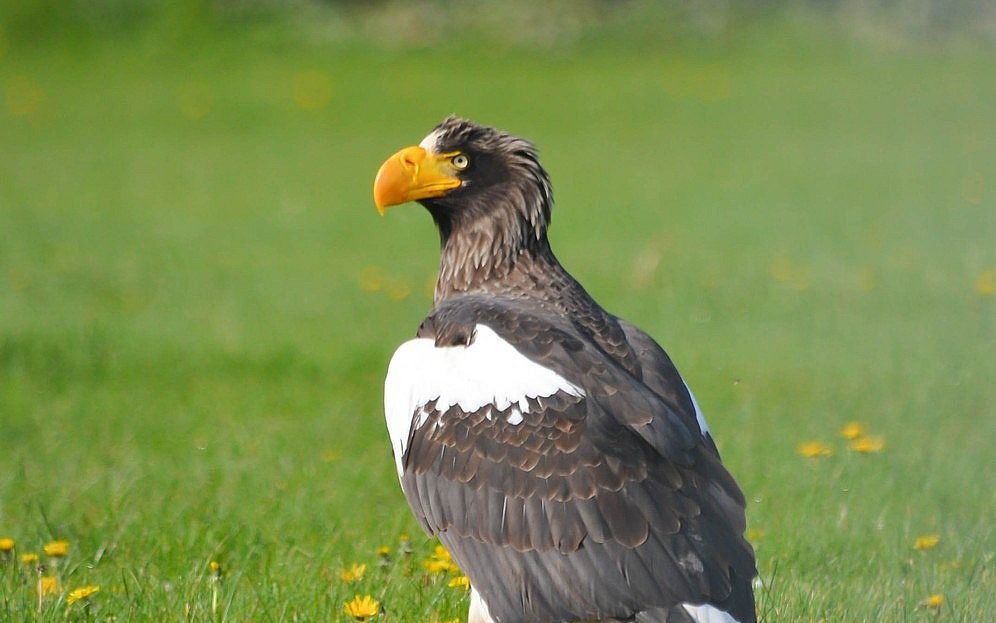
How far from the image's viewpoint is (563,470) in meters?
3.76

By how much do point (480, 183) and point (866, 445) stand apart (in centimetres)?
201

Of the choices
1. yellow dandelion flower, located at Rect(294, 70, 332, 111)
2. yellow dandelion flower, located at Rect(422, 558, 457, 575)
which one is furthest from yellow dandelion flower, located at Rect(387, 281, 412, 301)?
yellow dandelion flower, located at Rect(294, 70, 332, 111)

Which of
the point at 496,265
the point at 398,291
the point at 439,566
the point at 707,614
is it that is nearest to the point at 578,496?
the point at 707,614

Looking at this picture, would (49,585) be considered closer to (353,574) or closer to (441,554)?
(353,574)

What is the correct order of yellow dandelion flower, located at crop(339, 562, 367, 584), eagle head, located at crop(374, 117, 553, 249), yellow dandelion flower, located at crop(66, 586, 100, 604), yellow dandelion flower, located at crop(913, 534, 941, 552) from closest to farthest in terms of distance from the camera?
1. yellow dandelion flower, located at crop(66, 586, 100, 604)
2. yellow dandelion flower, located at crop(339, 562, 367, 584)
3. eagle head, located at crop(374, 117, 553, 249)
4. yellow dandelion flower, located at crop(913, 534, 941, 552)

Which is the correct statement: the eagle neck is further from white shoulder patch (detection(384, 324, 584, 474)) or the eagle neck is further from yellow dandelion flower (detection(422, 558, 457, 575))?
yellow dandelion flower (detection(422, 558, 457, 575))

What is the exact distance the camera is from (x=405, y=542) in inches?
195

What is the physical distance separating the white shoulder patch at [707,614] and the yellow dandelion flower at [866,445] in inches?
90.7

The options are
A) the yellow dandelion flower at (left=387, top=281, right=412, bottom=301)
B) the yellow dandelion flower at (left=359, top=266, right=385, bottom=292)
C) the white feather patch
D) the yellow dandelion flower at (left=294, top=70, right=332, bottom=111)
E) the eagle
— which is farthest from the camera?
the yellow dandelion flower at (left=294, top=70, right=332, bottom=111)

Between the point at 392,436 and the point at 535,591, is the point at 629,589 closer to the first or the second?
the point at 535,591

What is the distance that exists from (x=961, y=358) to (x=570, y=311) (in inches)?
194

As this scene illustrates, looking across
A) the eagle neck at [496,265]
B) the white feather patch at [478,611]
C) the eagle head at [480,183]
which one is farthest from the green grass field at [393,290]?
the eagle head at [480,183]

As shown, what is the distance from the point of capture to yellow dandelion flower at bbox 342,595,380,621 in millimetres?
3948

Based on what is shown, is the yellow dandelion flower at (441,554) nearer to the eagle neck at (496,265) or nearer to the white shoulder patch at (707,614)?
the eagle neck at (496,265)
